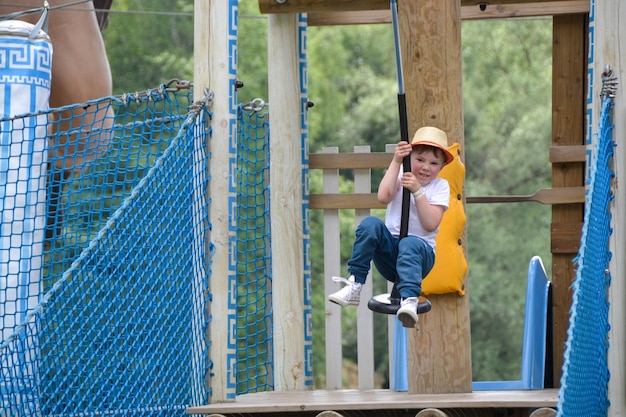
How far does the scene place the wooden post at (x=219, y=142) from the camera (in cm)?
567

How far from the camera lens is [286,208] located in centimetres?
696

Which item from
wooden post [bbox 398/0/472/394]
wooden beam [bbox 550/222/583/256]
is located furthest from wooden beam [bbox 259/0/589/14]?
wooden beam [bbox 550/222/583/256]

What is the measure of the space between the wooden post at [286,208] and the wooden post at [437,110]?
1.39 metres

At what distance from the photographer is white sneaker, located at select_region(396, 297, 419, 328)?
4.93 m

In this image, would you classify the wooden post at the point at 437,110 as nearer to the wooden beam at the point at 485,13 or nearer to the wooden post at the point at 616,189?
the wooden post at the point at 616,189

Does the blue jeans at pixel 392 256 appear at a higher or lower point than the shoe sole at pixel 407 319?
higher

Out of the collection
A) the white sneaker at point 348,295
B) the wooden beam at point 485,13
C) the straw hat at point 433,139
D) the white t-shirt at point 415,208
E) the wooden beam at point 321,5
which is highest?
the wooden beam at point 485,13

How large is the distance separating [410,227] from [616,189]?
1.00m

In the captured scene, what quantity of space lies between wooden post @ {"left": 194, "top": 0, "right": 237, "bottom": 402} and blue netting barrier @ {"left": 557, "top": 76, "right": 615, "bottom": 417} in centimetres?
176

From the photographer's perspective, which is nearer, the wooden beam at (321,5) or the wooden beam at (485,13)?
the wooden beam at (321,5)

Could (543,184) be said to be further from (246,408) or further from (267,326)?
(246,408)

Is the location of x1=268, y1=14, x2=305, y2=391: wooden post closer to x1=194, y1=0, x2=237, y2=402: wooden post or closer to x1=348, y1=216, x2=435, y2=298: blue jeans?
x1=194, y1=0, x2=237, y2=402: wooden post

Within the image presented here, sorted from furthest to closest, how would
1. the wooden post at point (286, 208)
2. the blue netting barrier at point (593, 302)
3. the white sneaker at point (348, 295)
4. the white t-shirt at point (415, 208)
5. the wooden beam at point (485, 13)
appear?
the wooden beam at point (485, 13)
the wooden post at point (286, 208)
the white t-shirt at point (415, 208)
the white sneaker at point (348, 295)
the blue netting barrier at point (593, 302)

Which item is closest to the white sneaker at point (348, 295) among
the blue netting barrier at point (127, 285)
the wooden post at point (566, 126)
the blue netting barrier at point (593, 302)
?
the blue netting barrier at point (127, 285)
